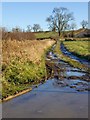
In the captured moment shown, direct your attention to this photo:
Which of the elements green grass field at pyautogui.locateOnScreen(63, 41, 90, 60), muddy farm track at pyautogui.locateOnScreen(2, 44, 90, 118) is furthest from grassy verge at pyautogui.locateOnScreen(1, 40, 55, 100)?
green grass field at pyautogui.locateOnScreen(63, 41, 90, 60)

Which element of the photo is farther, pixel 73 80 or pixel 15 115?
pixel 73 80

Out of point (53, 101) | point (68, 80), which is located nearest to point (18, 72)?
point (68, 80)

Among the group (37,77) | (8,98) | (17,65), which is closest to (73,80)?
(37,77)

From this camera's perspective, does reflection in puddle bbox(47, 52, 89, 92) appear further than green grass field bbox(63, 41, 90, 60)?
No

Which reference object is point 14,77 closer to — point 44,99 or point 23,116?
point 44,99

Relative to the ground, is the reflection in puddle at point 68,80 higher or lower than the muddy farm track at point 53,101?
higher

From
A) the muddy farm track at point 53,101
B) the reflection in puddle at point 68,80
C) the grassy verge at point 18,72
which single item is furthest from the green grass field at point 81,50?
the muddy farm track at point 53,101

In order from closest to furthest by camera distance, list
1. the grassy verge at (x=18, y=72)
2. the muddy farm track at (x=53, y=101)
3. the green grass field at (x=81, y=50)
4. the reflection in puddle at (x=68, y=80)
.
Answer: the muddy farm track at (x=53, y=101) → the grassy verge at (x=18, y=72) → the reflection in puddle at (x=68, y=80) → the green grass field at (x=81, y=50)

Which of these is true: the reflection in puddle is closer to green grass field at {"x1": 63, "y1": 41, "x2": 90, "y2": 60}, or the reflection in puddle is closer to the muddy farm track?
the muddy farm track

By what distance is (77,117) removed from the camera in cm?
940

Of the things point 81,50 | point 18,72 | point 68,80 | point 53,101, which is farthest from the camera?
point 81,50

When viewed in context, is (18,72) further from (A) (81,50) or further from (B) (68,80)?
(A) (81,50)

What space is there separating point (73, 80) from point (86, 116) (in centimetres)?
715

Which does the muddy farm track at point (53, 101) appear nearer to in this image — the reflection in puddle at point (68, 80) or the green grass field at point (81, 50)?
the reflection in puddle at point (68, 80)
